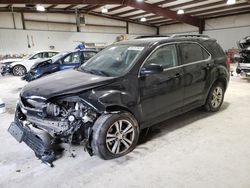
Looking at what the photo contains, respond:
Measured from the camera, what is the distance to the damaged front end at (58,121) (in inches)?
92.7

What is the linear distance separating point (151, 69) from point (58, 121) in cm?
129

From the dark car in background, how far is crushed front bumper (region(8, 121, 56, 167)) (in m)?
4.48

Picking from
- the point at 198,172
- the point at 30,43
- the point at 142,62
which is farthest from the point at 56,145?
the point at 30,43

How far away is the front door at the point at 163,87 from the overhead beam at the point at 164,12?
9763 mm

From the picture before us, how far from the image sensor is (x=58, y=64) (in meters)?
6.91

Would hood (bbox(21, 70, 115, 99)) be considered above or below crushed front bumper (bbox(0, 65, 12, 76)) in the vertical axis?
above

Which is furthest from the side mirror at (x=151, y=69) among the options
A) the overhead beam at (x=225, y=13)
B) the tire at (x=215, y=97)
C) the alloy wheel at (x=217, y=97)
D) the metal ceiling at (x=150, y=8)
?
the overhead beam at (x=225, y=13)

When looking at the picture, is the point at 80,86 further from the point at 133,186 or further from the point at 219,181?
the point at 219,181

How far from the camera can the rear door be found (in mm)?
3238

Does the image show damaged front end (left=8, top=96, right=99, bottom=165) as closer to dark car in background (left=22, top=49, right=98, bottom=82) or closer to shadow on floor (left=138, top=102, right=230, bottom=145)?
shadow on floor (left=138, top=102, right=230, bottom=145)

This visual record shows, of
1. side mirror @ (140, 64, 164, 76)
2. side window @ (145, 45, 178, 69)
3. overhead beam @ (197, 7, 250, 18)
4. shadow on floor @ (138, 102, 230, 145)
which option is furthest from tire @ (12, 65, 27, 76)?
overhead beam @ (197, 7, 250, 18)

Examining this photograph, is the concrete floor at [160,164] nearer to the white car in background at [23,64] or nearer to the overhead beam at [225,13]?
the white car in background at [23,64]

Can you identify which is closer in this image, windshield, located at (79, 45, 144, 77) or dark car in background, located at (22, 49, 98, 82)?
windshield, located at (79, 45, 144, 77)

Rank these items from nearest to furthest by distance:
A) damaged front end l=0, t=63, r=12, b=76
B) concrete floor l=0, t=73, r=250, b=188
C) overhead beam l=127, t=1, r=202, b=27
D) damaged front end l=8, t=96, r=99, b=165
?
1. concrete floor l=0, t=73, r=250, b=188
2. damaged front end l=8, t=96, r=99, b=165
3. damaged front end l=0, t=63, r=12, b=76
4. overhead beam l=127, t=1, r=202, b=27
